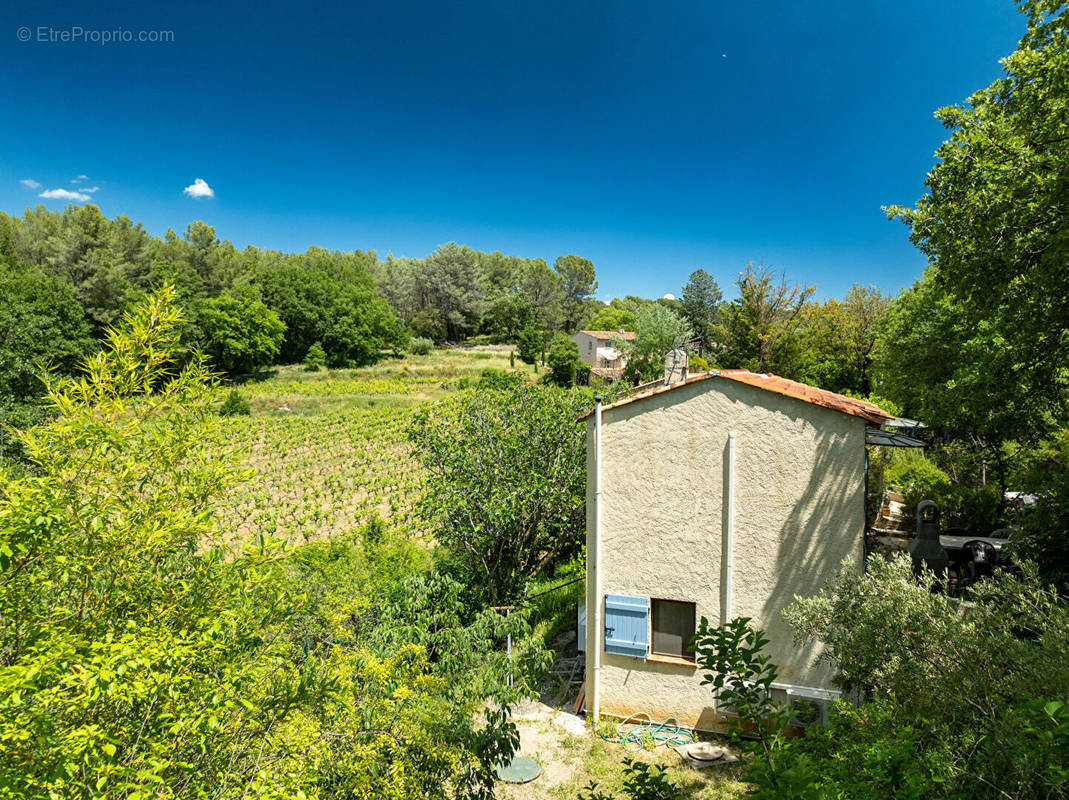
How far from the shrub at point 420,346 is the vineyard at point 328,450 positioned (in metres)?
8.69

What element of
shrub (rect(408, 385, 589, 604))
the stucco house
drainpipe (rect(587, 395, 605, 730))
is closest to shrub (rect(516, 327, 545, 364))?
shrub (rect(408, 385, 589, 604))

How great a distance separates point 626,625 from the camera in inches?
353

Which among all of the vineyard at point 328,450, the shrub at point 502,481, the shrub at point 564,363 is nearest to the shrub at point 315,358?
the vineyard at point 328,450

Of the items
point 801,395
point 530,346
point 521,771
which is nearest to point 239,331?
point 530,346

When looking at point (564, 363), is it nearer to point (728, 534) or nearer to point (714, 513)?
point (714, 513)

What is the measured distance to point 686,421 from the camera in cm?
875

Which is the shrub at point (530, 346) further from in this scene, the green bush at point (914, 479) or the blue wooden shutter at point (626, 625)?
the blue wooden shutter at point (626, 625)

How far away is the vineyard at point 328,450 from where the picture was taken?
2135 centimetres

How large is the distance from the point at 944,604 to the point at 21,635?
739cm

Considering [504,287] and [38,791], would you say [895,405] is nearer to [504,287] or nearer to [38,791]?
[38,791]

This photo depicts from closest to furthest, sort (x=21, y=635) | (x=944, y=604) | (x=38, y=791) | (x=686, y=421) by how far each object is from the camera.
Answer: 1. (x=38, y=791)
2. (x=21, y=635)
3. (x=944, y=604)
4. (x=686, y=421)

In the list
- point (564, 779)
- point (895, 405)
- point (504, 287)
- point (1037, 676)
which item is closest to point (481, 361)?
point (504, 287)

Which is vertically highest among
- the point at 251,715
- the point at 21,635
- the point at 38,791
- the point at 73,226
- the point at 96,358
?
the point at 73,226

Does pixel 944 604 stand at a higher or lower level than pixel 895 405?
lower
